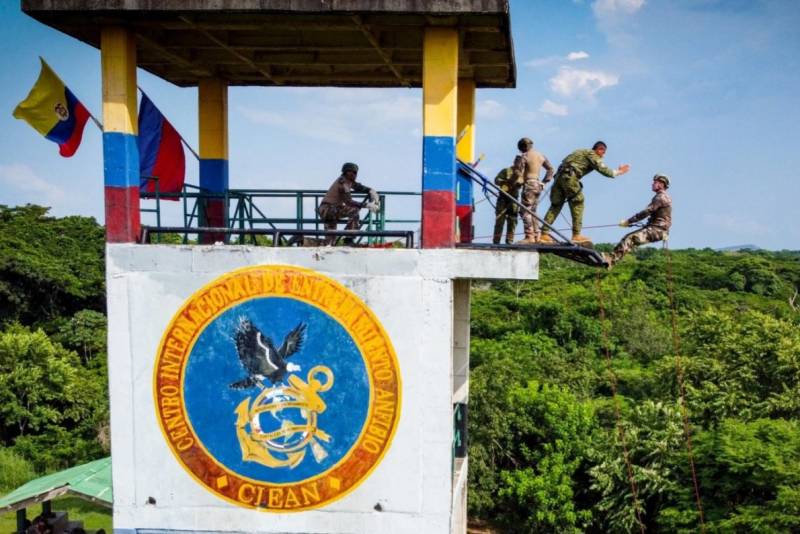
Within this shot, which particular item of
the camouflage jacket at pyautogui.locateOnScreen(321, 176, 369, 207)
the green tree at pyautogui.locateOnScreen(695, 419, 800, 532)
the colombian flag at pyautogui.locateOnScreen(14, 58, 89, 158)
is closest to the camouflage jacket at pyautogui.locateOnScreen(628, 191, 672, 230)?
the camouflage jacket at pyautogui.locateOnScreen(321, 176, 369, 207)

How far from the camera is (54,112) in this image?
10328mm

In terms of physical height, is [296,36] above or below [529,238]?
above

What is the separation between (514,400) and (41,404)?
23.6 metres

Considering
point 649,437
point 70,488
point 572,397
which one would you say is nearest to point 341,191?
point 70,488

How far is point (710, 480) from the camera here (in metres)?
24.8

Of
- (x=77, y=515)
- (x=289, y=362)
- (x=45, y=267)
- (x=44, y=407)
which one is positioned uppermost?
(x=289, y=362)

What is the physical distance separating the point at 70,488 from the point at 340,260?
1069 cm

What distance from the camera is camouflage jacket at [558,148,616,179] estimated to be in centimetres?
1077

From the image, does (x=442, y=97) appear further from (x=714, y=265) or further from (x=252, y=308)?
(x=714, y=265)

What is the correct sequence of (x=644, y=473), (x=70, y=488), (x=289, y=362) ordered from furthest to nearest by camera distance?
(x=644, y=473)
(x=70, y=488)
(x=289, y=362)

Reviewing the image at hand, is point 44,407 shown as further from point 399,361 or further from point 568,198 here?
point 568,198

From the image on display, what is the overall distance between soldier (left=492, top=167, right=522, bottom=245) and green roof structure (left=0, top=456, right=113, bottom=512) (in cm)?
900

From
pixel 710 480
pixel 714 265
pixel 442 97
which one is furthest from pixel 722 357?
pixel 714 265

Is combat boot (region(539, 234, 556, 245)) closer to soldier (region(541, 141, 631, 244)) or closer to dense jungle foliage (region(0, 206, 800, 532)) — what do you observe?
soldier (region(541, 141, 631, 244))
